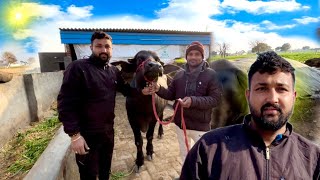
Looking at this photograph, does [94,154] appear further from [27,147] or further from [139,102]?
[27,147]

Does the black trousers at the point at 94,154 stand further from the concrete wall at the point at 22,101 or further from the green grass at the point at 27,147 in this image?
the concrete wall at the point at 22,101

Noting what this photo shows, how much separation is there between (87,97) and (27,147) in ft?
8.12

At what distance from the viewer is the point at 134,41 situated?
14.9 meters

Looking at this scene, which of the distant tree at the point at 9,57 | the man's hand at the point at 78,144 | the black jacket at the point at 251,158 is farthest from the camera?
the distant tree at the point at 9,57

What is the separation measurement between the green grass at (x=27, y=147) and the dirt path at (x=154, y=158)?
1295 millimetres

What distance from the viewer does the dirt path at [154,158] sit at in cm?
368

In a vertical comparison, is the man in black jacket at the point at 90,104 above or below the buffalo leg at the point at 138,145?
above

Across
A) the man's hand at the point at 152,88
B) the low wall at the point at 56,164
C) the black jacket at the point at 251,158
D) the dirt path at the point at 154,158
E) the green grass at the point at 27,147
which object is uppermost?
the man's hand at the point at 152,88

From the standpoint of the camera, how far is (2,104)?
4.39m

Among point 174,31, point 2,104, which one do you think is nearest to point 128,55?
point 174,31

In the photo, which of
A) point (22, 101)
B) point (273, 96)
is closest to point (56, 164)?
point (273, 96)

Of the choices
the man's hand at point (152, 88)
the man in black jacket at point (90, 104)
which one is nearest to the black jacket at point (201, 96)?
the man's hand at point (152, 88)

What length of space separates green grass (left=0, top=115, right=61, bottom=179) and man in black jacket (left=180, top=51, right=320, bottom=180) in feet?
10.4

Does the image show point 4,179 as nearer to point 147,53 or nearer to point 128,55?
point 147,53
